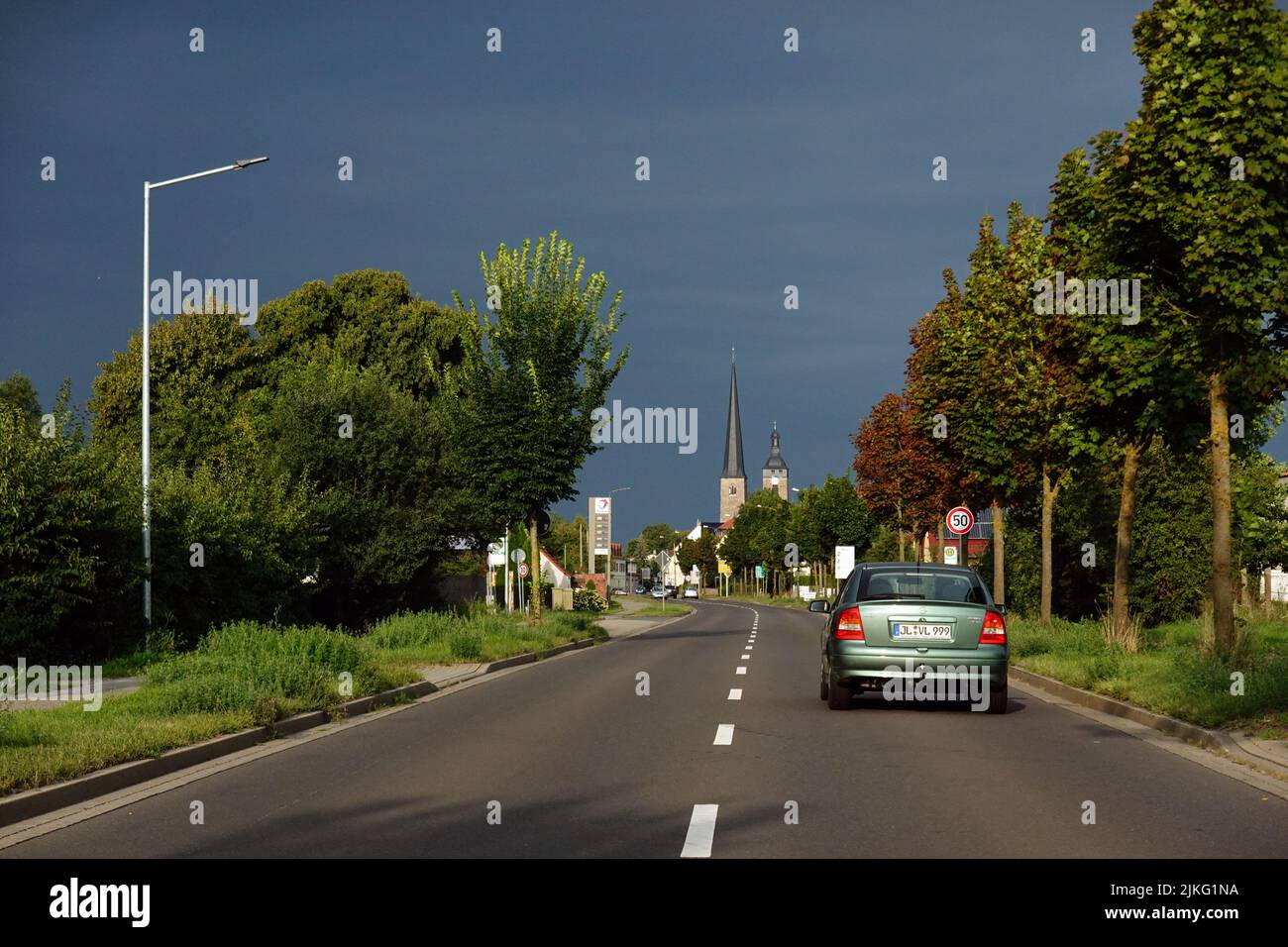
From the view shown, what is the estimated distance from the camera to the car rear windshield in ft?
49.0

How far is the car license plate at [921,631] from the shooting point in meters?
14.5

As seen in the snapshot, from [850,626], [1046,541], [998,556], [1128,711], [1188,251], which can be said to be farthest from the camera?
[998,556]

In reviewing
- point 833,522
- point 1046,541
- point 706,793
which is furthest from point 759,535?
point 706,793

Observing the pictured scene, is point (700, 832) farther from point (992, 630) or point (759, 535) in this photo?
point (759, 535)

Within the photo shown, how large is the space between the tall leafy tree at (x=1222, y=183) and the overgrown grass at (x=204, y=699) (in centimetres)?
1015

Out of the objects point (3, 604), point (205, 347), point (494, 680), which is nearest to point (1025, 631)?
point (494, 680)

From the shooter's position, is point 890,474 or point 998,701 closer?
point 998,701

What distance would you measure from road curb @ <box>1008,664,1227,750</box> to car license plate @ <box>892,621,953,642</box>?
7.16ft

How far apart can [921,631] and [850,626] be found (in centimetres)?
73

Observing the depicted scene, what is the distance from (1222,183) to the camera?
51.0 ft

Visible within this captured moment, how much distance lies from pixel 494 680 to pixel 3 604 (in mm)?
6889

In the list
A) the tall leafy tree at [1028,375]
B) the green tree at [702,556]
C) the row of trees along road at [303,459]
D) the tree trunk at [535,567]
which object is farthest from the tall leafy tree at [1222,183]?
the green tree at [702,556]

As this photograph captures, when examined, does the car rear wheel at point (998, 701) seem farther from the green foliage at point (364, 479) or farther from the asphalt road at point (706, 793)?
the green foliage at point (364, 479)
